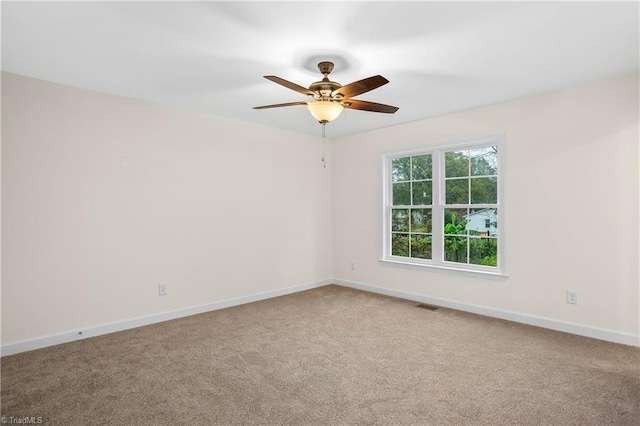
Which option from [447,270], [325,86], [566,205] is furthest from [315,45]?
[447,270]

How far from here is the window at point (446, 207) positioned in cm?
411

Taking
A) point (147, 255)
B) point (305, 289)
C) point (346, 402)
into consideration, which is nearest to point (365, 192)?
point (305, 289)

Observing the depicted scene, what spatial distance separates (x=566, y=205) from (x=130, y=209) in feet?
14.6

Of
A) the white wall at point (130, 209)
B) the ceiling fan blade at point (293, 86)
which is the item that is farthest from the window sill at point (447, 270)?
the ceiling fan blade at point (293, 86)

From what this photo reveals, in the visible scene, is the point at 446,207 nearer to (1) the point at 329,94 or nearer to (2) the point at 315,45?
(1) the point at 329,94

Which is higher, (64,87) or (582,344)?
(64,87)

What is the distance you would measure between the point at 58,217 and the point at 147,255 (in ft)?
2.94

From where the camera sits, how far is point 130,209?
3707 millimetres

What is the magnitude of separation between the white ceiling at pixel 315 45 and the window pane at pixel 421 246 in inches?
75.2

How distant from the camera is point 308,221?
5457 millimetres

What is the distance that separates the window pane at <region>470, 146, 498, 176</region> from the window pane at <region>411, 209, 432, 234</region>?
2.64ft

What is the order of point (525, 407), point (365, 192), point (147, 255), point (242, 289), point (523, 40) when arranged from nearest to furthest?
1. point (525, 407)
2. point (523, 40)
3. point (147, 255)
4. point (242, 289)
5. point (365, 192)

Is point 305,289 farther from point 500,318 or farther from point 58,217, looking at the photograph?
point 58,217

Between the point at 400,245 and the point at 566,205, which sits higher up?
the point at 566,205
